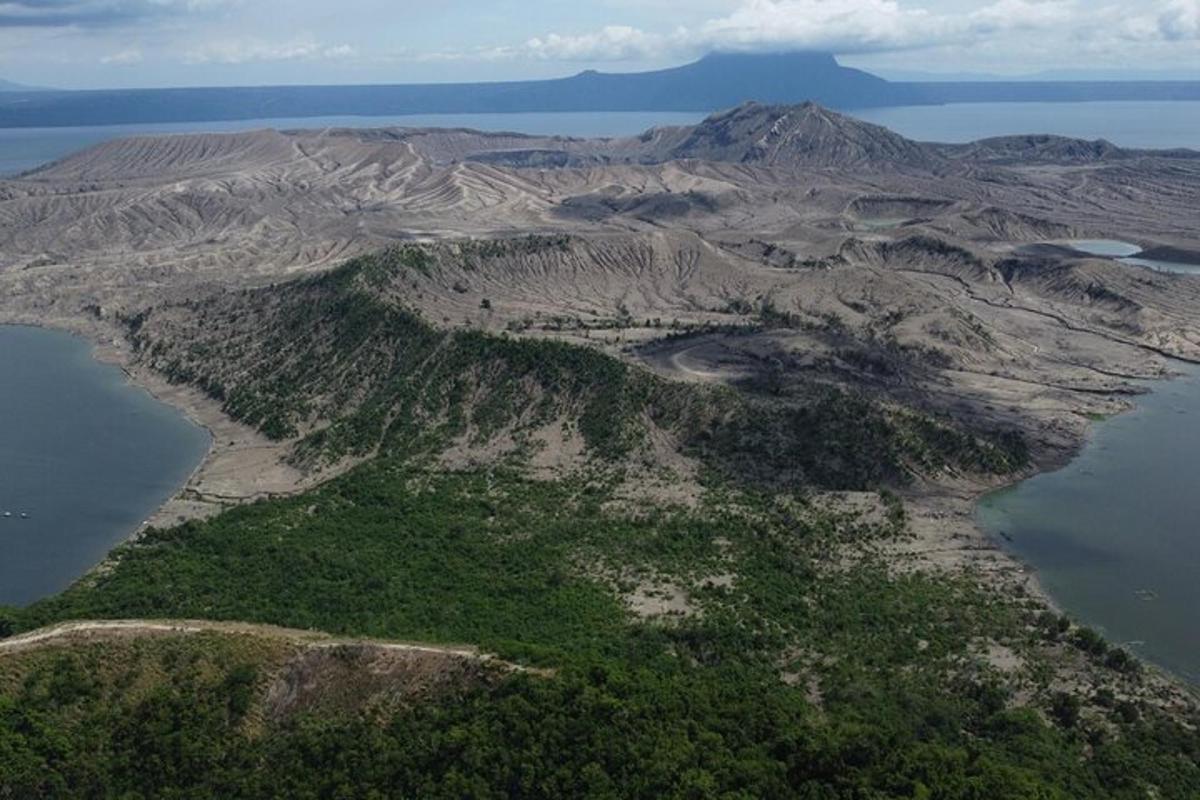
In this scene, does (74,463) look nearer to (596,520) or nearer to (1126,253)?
(596,520)

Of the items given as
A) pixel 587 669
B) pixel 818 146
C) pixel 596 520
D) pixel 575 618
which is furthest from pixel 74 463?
pixel 818 146

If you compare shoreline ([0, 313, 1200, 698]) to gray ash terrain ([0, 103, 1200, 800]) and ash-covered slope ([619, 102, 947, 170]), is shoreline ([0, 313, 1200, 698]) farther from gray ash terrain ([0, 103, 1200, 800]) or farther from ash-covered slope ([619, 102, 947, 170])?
ash-covered slope ([619, 102, 947, 170])

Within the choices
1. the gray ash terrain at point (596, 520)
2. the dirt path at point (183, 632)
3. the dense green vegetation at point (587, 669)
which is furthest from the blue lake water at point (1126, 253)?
the dirt path at point (183, 632)

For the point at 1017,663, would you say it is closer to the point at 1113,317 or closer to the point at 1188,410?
the point at 1188,410

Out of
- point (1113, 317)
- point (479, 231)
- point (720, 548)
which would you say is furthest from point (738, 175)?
point (720, 548)

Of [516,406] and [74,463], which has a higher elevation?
[516,406]
